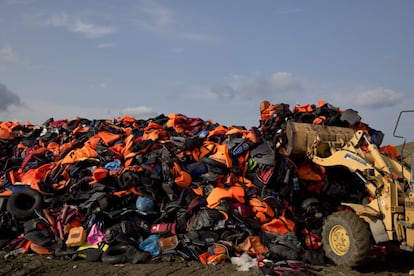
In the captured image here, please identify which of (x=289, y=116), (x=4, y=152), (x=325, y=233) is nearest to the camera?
(x=325, y=233)

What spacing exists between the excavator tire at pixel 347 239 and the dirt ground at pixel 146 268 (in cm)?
20

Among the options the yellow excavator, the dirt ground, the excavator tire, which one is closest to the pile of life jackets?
the dirt ground

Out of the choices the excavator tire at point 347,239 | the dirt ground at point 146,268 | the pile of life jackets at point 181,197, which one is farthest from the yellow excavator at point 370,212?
the pile of life jackets at point 181,197

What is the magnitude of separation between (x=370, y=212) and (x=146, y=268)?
3.59 metres

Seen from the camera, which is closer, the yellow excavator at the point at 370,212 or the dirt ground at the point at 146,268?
the yellow excavator at the point at 370,212

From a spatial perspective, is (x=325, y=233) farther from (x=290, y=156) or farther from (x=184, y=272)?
(x=184, y=272)

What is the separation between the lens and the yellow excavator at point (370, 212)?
20.2ft

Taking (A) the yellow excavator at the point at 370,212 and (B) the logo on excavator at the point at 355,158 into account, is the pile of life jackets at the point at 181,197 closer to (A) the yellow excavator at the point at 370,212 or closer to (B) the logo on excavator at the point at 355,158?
(A) the yellow excavator at the point at 370,212

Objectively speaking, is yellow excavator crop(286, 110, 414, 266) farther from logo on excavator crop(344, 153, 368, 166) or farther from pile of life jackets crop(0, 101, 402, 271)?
pile of life jackets crop(0, 101, 402, 271)

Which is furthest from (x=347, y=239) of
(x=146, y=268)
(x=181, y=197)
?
(x=146, y=268)

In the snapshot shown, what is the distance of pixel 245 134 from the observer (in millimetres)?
9250

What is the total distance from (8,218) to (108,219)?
6.83ft

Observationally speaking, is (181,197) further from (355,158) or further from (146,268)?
(355,158)

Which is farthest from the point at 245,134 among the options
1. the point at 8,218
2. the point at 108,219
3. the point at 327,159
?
the point at 8,218
